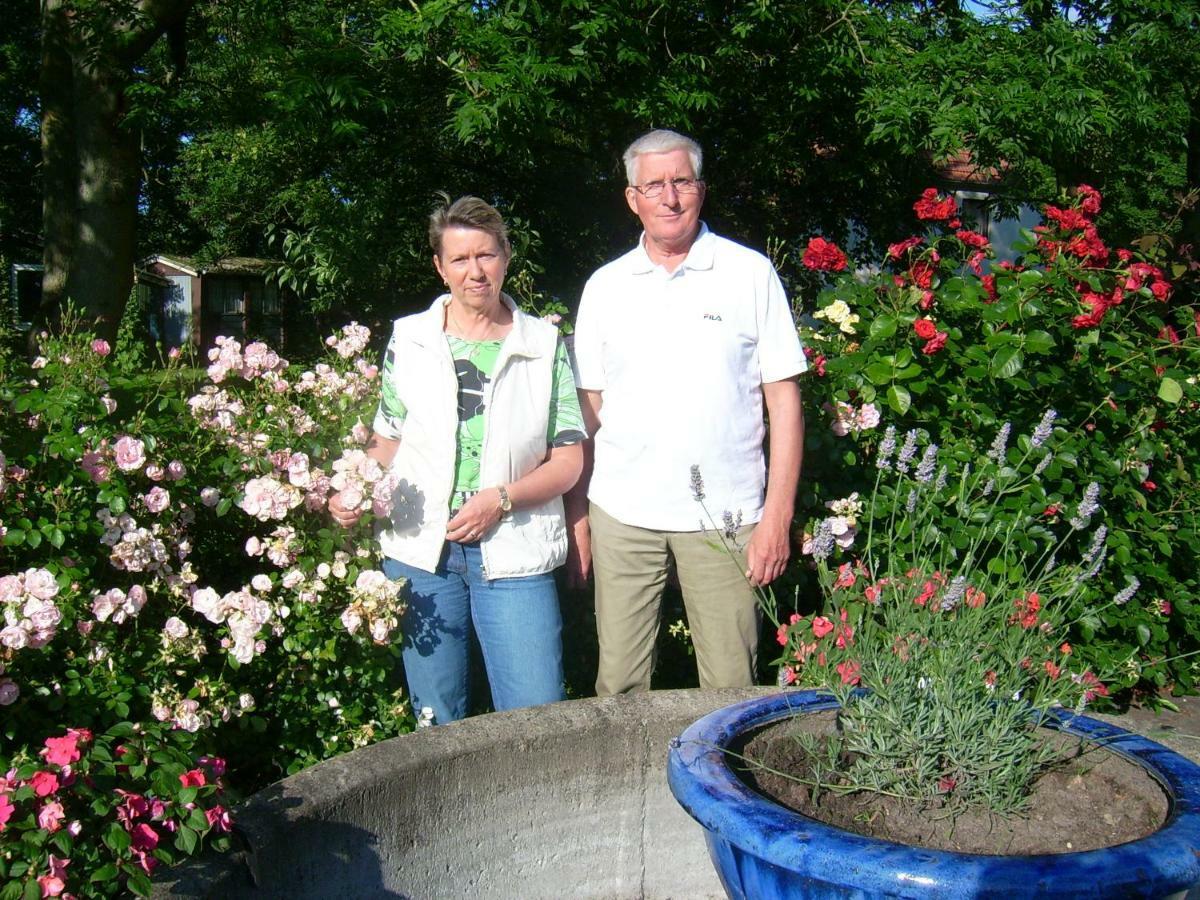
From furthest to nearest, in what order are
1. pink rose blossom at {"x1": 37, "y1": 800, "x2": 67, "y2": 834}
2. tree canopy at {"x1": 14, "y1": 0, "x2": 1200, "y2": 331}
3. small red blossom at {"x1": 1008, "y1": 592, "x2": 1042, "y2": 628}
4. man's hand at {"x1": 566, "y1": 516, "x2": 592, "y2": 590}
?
tree canopy at {"x1": 14, "y1": 0, "x2": 1200, "y2": 331}, man's hand at {"x1": 566, "y1": 516, "x2": 592, "y2": 590}, small red blossom at {"x1": 1008, "y1": 592, "x2": 1042, "y2": 628}, pink rose blossom at {"x1": 37, "y1": 800, "x2": 67, "y2": 834}

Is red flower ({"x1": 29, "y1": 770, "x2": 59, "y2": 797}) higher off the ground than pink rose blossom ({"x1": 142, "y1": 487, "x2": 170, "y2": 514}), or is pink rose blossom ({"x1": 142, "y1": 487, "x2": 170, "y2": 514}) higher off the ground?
pink rose blossom ({"x1": 142, "y1": 487, "x2": 170, "y2": 514})

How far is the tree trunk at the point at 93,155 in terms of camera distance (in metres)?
7.12

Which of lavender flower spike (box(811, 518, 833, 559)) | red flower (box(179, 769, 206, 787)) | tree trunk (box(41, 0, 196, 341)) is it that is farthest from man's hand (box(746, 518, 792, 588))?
tree trunk (box(41, 0, 196, 341))

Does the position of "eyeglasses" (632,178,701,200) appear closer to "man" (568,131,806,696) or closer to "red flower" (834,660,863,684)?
"man" (568,131,806,696)

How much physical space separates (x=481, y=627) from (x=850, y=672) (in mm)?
1128

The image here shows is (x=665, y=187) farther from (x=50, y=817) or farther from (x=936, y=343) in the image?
(x=50, y=817)

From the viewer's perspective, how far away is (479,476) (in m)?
2.89

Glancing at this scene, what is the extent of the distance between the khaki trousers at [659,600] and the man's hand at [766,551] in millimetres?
39

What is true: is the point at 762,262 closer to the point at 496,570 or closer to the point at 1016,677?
the point at 496,570

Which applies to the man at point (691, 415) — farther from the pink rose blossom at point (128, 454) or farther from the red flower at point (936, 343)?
the pink rose blossom at point (128, 454)

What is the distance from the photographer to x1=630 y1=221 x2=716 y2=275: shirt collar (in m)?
A: 2.92

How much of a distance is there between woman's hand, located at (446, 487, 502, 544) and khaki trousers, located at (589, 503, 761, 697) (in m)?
0.34

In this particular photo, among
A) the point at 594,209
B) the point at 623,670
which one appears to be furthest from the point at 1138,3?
the point at 623,670

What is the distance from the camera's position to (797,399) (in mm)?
2902
